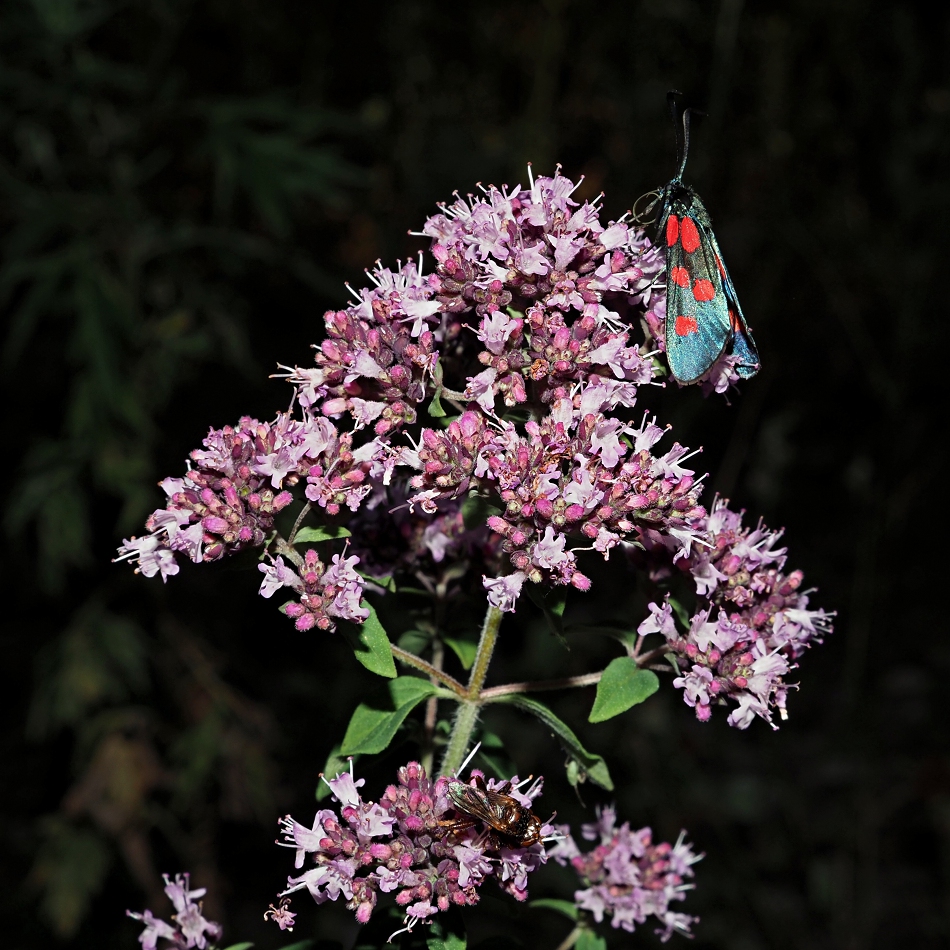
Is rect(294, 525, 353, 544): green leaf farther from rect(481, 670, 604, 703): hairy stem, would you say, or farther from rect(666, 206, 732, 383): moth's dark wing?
rect(666, 206, 732, 383): moth's dark wing

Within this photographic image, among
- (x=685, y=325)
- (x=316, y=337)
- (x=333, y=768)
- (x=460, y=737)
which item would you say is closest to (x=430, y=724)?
(x=460, y=737)

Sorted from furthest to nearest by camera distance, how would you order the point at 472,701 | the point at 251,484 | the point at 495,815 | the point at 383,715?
the point at 472,701 < the point at 383,715 < the point at 251,484 < the point at 495,815

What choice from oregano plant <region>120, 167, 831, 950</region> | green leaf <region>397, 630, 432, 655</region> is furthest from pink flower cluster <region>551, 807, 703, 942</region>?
green leaf <region>397, 630, 432, 655</region>

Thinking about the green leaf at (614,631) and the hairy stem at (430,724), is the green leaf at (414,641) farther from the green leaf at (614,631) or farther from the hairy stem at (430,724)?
the green leaf at (614,631)

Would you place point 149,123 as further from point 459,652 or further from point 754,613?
point 754,613

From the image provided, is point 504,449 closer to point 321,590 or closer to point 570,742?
point 321,590

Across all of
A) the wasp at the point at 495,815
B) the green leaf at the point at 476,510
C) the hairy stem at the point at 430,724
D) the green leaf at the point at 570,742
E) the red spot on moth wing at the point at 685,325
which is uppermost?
the red spot on moth wing at the point at 685,325

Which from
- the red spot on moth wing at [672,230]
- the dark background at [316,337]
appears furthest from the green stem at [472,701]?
the dark background at [316,337]

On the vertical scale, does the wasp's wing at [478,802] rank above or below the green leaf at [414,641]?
below
